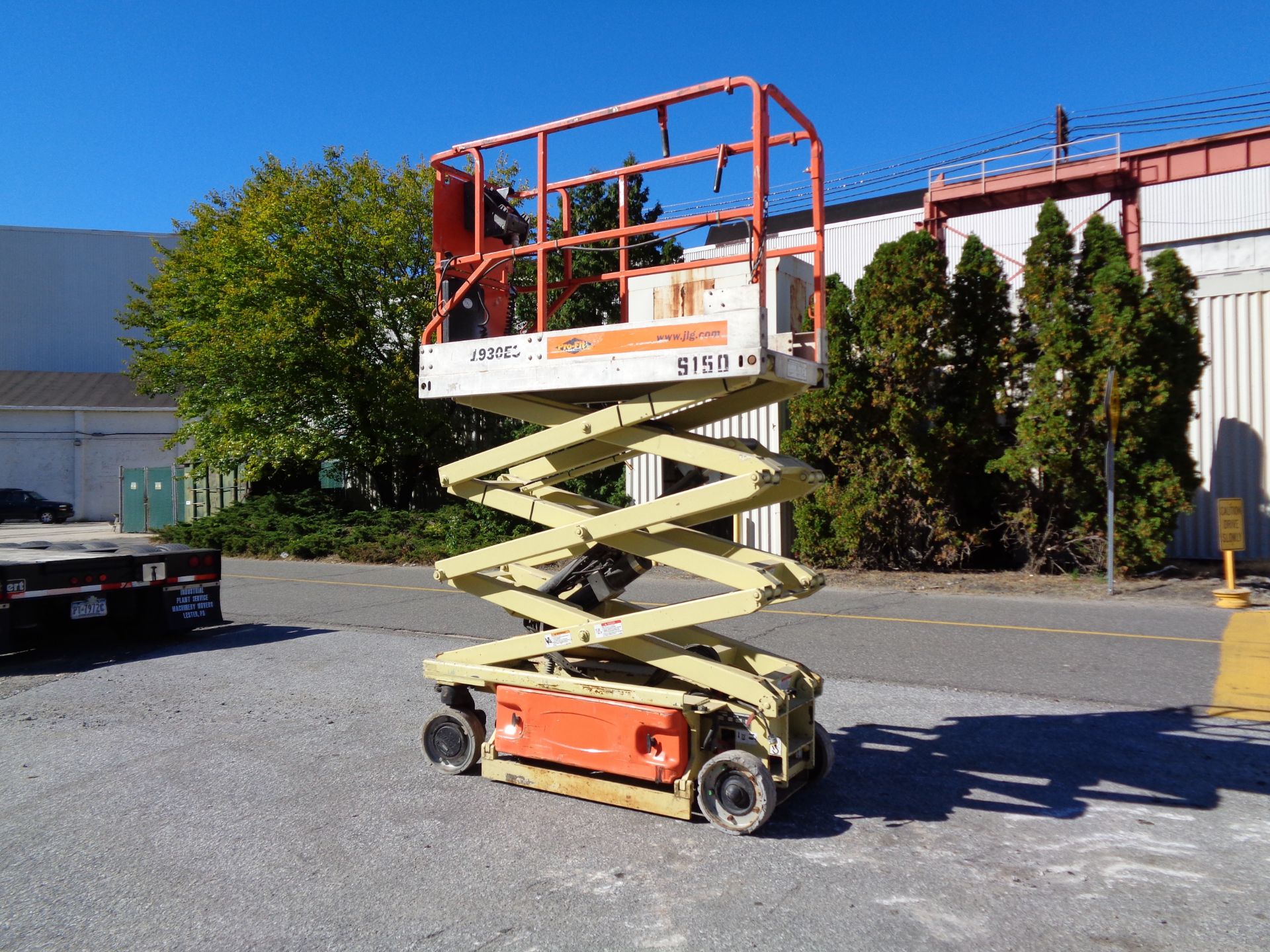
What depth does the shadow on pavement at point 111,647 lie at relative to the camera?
9.28m

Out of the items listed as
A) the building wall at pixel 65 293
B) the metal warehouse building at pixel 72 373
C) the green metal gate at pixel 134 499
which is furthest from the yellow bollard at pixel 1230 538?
the building wall at pixel 65 293

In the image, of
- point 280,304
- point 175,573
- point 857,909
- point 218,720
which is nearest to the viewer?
point 857,909

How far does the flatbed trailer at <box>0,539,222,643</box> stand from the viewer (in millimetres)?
8953

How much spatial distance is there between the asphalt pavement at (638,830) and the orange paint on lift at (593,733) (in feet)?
0.91

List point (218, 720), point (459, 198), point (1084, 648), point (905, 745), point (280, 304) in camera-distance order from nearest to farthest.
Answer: point (459, 198) < point (905, 745) < point (218, 720) < point (1084, 648) < point (280, 304)

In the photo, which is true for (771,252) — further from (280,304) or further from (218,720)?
(280,304)

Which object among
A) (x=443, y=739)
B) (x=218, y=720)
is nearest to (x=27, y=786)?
(x=218, y=720)

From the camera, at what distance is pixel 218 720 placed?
7.06m

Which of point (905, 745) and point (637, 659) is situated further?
point (905, 745)

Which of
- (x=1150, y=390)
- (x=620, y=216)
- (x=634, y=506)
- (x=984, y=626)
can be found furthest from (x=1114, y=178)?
(x=634, y=506)

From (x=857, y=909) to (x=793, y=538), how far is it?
13156mm

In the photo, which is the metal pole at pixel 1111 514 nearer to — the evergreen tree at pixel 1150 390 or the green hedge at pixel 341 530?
the evergreen tree at pixel 1150 390

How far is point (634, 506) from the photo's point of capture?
17.4 ft

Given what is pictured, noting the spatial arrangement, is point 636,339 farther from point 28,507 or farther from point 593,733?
point 28,507
